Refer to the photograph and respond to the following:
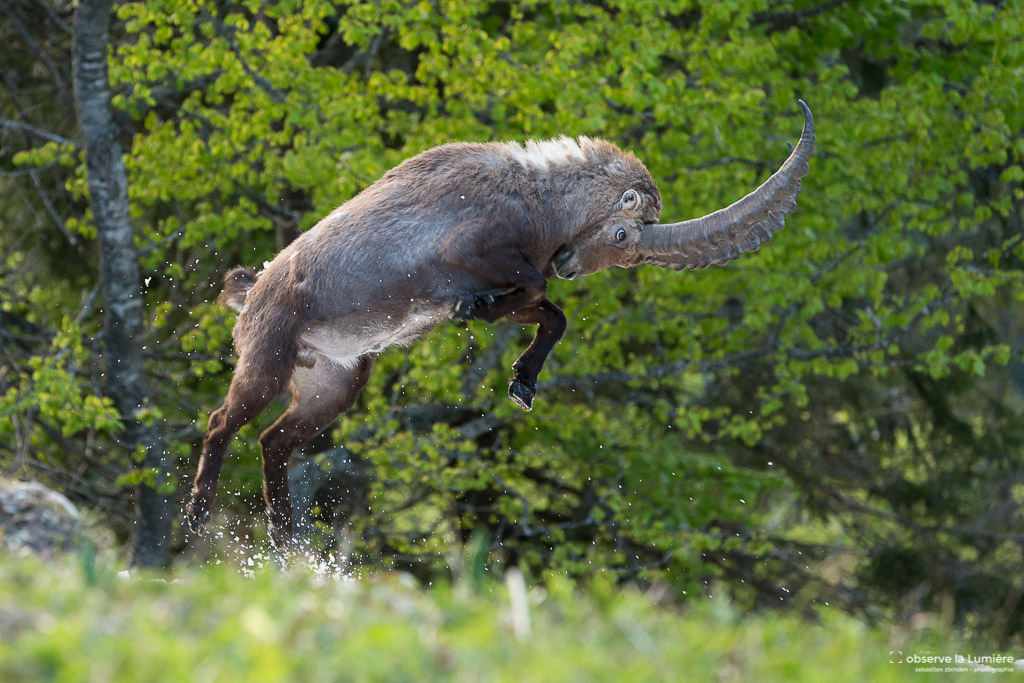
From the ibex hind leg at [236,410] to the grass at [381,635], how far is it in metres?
1.53

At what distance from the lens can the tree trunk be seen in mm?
8859

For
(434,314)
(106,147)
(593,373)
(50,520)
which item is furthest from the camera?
(593,373)

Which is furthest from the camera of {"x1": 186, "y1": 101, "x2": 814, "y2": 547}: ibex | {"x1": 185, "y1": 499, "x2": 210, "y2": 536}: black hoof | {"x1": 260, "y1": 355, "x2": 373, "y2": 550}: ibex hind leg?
{"x1": 260, "y1": 355, "x2": 373, "y2": 550}: ibex hind leg

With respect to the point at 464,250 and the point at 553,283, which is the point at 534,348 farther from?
the point at 553,283

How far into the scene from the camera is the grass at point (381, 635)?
8.00ft

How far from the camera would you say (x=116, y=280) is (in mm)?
9273

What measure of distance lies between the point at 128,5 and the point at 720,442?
7.65 m

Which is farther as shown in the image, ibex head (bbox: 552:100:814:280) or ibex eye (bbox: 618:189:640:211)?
ibex eye (bbox: 618:189:640:211)

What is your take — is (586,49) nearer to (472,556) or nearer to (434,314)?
(434,314)

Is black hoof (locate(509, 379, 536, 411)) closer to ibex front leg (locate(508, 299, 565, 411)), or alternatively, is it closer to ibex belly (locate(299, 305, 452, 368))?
ibex front leg (locate(508, 299, 565, 411))

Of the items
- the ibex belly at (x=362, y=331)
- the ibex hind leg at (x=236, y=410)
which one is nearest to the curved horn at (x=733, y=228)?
the ibex belly at (x=362, y=331)

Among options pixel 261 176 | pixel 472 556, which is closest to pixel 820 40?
pixel 261 176

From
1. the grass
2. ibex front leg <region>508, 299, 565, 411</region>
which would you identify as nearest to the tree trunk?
ibex front leg <region>508, 299, 565, 411</region>

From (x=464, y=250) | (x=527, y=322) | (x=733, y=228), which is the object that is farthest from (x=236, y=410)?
(x=733, y=228)
